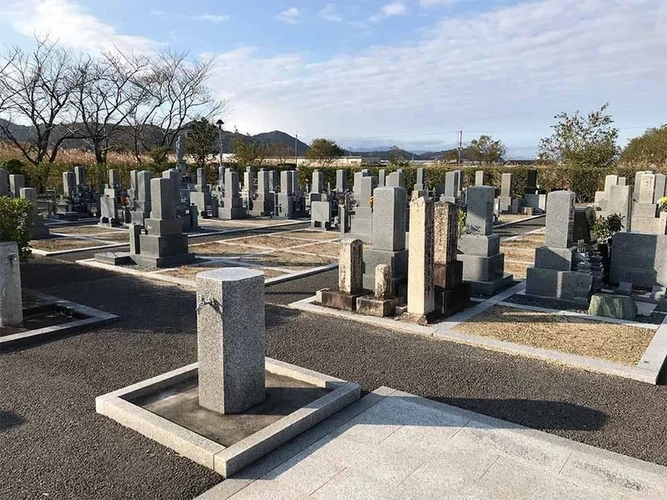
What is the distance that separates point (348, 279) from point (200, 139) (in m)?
35.2

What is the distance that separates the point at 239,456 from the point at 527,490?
1919 mm

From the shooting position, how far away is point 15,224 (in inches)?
346

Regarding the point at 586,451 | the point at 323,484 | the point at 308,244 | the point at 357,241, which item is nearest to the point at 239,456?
the point at 323,484

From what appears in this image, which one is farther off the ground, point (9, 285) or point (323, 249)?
point (9, 285)

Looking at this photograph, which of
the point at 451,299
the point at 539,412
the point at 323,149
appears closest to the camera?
the point at 539,412

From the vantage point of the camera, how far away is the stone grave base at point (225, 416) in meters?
3.76

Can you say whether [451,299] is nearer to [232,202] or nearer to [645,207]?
[645,207]

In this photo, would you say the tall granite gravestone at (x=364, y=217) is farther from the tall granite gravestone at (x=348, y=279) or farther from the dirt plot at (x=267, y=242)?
the tall granite gravestone at (x=348, y=279)

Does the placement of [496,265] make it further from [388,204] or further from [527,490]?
[527,490]

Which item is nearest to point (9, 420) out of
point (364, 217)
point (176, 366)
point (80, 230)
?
point (176, 366)

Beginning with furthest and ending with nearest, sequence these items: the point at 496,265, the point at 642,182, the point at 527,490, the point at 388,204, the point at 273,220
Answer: the point at 273,220 < the point at 642,182 < the point at 496,265 < the point at 388,204 < the point at 527,490

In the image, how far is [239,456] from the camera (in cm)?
363

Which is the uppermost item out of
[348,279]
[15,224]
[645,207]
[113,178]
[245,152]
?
[245,152]

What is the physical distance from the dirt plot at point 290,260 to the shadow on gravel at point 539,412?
6739 millimetres
